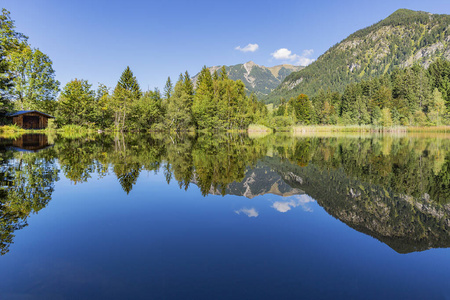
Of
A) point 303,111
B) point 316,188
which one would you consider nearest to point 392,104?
point 303,111

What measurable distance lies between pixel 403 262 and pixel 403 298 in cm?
107

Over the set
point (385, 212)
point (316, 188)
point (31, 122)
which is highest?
point (31, 122)

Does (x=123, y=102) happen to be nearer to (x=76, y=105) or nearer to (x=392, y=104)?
(x=76, y=105)

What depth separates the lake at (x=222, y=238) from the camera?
9.97 ft

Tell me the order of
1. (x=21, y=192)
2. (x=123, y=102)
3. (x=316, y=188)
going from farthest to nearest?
1. (x=123, y=102)
2. (x=316, y=188)
3. (x=21, y=192)

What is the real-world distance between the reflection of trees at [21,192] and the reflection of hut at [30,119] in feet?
144

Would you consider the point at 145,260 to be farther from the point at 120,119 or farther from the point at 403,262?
the point at 120,119

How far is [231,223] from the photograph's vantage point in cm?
523

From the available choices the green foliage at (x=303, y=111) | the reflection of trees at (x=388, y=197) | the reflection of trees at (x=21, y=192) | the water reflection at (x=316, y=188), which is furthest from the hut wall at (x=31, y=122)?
the green foliage at (x=303, y=111)

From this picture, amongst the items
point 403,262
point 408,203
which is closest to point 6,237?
point 403,262

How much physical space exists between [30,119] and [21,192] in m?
52.1

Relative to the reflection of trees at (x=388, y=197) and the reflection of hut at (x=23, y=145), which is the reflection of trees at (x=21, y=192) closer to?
the reflection of trees at (x=388, y=197)

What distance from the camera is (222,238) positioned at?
4402 millimetres

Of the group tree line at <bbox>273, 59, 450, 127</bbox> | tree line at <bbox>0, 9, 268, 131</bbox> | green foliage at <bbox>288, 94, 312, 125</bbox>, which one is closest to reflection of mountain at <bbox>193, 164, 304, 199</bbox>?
tree line at <bbox>0, 9, 268, 131</bbox>
